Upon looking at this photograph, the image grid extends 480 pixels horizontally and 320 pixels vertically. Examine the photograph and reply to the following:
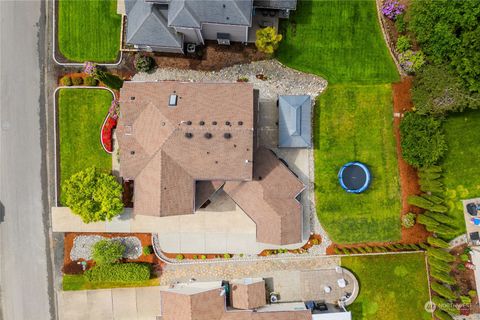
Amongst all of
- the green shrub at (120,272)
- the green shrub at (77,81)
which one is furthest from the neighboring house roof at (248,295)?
the green shrub at (77,81)

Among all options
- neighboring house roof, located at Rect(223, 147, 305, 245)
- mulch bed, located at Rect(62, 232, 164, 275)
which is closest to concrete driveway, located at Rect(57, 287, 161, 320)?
mulch bed, located at Rect(62, 232, 164, 275)

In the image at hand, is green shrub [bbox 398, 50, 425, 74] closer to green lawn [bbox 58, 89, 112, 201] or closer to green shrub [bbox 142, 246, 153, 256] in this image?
green lawn [bbox 58, 89, 112, 201]

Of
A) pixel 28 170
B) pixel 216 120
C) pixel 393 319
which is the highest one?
pixel 216 120

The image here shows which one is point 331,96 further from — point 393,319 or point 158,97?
point 393,319

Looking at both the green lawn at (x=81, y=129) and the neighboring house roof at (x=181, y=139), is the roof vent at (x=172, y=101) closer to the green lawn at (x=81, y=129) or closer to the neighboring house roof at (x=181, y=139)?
the neighboring house roof at (x=181, y=139)

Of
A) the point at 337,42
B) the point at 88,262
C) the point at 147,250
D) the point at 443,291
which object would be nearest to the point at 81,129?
the point at 88,262

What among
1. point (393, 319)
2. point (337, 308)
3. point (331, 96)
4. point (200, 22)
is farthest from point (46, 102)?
point (393, 319)
